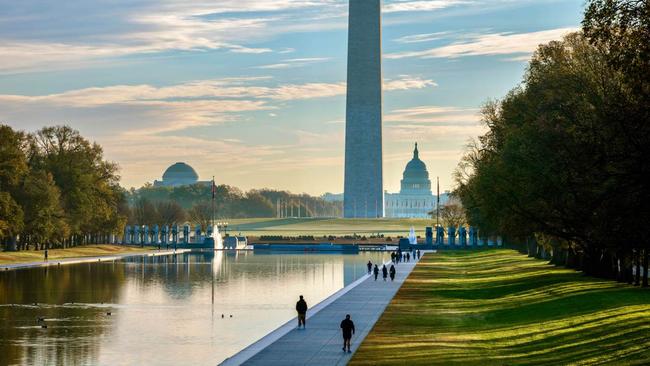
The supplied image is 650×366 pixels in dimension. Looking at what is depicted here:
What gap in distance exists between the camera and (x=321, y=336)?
38.7 m

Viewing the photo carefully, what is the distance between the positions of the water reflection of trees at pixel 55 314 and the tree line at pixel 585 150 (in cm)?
1696

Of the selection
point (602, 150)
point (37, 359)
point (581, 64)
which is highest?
point (581, 64)

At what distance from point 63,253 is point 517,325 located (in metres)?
82.7

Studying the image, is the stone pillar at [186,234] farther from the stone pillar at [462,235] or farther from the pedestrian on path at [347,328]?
the pedestrian on path at [347,328]

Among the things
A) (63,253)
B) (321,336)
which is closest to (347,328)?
(321,336)

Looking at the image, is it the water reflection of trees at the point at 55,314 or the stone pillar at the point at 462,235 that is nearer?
the water reflection of trees at the point at 55,314

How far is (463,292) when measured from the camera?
6094cm

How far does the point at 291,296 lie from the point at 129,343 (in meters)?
22.7

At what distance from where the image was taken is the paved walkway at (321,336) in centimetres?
3256

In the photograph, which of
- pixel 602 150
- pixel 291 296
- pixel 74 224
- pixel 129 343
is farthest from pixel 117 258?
pixel 602 150

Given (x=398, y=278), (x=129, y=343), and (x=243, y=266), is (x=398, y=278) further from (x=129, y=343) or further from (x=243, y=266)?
(x=129, y=343)

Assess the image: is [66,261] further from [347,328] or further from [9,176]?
[347,328]

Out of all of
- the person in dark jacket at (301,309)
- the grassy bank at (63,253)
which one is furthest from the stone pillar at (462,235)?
the person in dark jacket at (301,309)

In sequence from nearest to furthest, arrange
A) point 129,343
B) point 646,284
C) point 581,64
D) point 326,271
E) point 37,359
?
point 37,359
point 129,343
point 646,284
point 581,64
point 326,271
